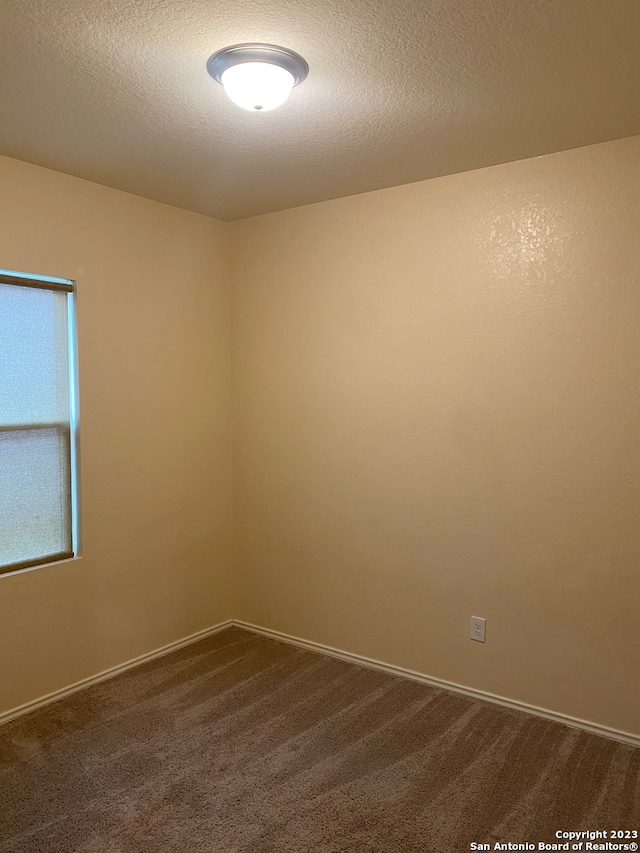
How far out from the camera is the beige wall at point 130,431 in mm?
3074

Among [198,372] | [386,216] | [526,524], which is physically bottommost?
[526,524]

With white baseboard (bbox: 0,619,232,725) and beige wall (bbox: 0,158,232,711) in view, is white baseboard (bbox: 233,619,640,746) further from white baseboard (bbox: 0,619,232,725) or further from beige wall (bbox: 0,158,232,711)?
beige wall (bbox: 0,158,232,711)

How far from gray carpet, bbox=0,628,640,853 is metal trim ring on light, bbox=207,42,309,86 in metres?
2.45

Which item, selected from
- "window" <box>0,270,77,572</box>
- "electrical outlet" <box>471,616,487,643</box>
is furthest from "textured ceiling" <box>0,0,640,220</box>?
"electrical outlet" <box>471,616,487,643</box>

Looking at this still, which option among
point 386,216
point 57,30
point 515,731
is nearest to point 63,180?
point 57,30

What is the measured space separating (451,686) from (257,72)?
274 centimetres

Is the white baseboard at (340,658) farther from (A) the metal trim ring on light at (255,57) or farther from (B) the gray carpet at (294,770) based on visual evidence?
(A) the metal trim ring on light at (255,57)

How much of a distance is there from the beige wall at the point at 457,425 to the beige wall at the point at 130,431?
0.74ft

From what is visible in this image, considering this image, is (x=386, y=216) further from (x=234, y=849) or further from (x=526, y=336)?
(x=234, y=849)

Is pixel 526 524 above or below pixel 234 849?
above

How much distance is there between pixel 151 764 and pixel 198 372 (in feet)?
6.72

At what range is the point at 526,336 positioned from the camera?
2971 mm

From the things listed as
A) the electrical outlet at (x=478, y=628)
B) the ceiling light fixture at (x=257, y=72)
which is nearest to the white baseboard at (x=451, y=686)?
the electrical outlet at (x=478, y=628)

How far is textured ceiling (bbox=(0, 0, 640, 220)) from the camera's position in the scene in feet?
6.12
